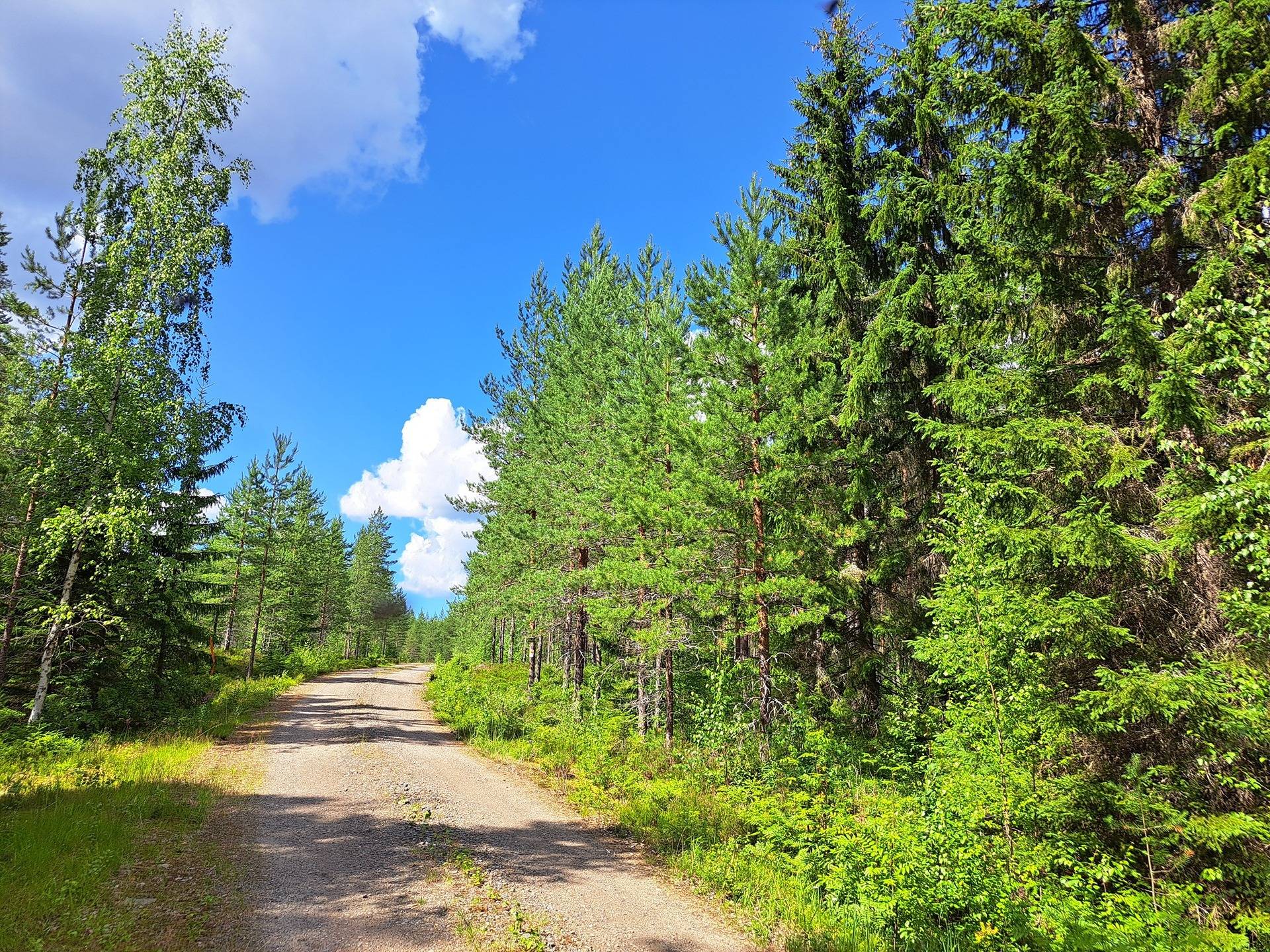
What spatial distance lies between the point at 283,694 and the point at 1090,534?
30833 mm

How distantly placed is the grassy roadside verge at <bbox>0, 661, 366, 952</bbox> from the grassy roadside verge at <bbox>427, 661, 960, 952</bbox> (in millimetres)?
6202

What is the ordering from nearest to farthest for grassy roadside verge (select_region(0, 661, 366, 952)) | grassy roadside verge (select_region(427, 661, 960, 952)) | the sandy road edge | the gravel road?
grassy roadside verge (select_region(0, 661, 366, 952))
the gravel road
grassy roadside verge (select_region(427, 661, 960, 952))
the sandy road edge

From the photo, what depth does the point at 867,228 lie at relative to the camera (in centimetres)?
1377

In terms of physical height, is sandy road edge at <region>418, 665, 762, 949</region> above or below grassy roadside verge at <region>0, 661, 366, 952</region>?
below

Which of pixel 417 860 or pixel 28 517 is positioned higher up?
pixel 28 517

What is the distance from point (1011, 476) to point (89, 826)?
1438 cm

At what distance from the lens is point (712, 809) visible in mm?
9711

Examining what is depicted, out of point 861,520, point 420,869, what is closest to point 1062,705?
point 861,520

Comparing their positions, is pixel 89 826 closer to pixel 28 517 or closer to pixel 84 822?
pixel 84 822

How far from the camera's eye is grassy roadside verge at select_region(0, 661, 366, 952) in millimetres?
5504

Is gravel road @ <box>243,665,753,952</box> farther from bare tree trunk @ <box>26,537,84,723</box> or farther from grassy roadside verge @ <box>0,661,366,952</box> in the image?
bare tree trunk @ <box>26,537,84,723</box>

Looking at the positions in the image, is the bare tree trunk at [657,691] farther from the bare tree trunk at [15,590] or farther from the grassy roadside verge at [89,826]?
the bare tree trunk at [15,590]

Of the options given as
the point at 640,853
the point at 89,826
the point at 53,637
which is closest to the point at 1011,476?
the point at 640,853

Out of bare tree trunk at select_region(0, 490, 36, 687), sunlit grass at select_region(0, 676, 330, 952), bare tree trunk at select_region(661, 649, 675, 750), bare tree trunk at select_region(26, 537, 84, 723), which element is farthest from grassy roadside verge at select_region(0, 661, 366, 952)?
bare tree trunk at select_region(661, 649, 675, 750)
